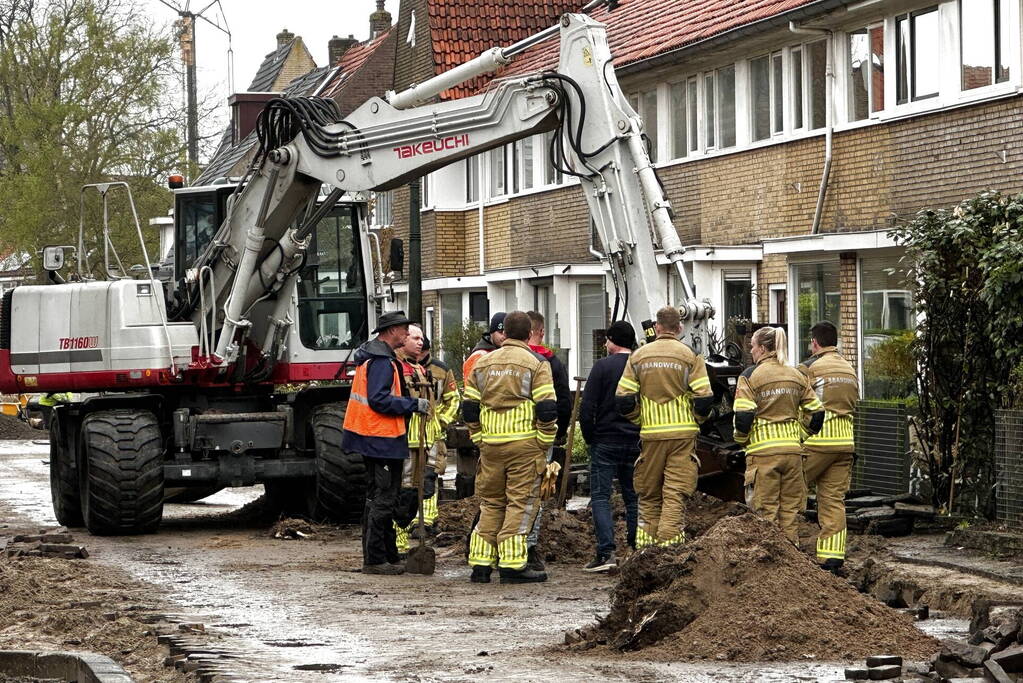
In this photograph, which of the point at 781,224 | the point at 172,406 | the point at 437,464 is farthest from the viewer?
the point at 781,224

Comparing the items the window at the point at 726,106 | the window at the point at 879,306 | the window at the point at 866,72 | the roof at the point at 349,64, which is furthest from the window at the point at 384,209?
the window at the point at 879,306

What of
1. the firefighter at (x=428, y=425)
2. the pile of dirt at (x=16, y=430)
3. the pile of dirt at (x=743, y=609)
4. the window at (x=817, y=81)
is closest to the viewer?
the pile of dirt at (x=743, y=609)

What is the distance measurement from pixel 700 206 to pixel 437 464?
38.5ft

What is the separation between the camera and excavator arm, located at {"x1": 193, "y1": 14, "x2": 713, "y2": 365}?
1317 cm

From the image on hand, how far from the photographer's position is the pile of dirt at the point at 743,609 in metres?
8.98

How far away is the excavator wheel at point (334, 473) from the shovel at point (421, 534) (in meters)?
2.28

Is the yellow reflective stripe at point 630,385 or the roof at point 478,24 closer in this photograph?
the yellow reflective stripe at point 630,385

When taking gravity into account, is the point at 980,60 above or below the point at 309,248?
above

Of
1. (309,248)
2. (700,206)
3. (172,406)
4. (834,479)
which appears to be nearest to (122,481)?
(172,406)

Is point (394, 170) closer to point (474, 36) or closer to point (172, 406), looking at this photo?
point (172, 406)

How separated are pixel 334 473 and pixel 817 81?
9084mm

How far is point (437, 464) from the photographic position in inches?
540

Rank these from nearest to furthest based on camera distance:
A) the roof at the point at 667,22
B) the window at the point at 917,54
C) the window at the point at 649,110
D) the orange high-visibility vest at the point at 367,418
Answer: the orange high-visibility vest at the point at 367,418 → the window at the point at 917,54 → the roof at the point at 667,22 → the window at the point at 649,110

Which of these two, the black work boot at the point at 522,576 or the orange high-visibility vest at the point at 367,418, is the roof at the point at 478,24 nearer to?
the orange high-visibility vest at the point at 367,418
